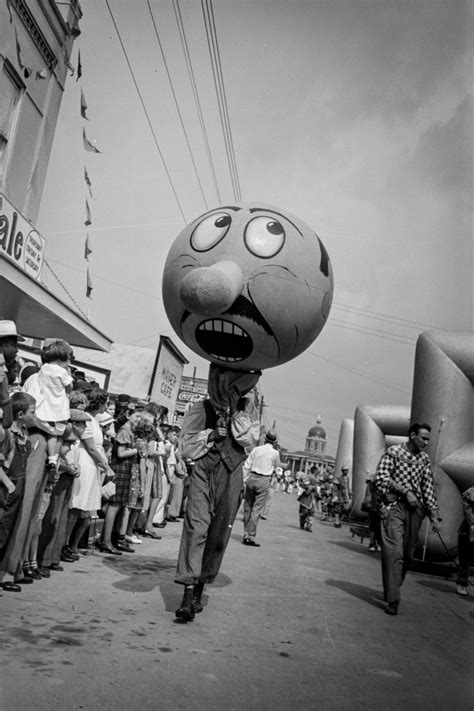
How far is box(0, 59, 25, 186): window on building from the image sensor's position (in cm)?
1152

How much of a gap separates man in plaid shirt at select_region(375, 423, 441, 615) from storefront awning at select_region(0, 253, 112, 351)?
6343 mm

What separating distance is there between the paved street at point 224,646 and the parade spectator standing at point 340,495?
11260 millimetres

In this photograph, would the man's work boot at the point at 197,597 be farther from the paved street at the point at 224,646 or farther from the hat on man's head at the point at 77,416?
the hat on man's head at the point at 77,416

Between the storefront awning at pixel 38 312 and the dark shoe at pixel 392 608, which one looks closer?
the dark shoe at pixel 392 608

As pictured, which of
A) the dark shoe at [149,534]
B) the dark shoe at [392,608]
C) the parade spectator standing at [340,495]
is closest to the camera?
the dark shoe at [392,608]

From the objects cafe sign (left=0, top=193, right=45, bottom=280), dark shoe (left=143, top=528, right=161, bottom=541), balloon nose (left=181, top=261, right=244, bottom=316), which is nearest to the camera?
balloon nose (left=181, top=261, right=244, bottom=316)

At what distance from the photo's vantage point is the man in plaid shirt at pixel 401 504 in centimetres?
565

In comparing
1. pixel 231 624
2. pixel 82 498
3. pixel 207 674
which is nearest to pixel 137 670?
pixel 207 674

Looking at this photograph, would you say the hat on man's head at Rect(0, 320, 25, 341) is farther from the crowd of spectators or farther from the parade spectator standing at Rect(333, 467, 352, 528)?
the parade spectator standing at Rect(333, 467, 352, 528)

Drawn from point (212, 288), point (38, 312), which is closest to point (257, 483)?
point (38, 312)

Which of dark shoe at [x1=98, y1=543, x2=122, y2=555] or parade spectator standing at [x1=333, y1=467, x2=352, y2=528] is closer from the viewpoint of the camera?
dark shoe at [x1=98, y1=543, x2=122, y2=555]

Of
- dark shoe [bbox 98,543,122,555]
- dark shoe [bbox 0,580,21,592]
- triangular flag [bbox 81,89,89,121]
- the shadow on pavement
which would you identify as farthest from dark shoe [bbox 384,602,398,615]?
triangular flag [bbox 81,89,89,121]

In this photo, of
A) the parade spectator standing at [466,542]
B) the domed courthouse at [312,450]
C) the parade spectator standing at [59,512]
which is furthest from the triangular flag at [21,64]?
the domed courthouse at [312,450]

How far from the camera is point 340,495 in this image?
59.3 feet
